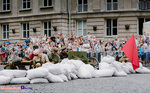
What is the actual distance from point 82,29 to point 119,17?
3968mm

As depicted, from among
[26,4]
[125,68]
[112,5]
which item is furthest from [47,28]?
[125,68]

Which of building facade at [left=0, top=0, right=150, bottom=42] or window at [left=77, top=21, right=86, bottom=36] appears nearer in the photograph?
building facade at [left=0, top=0, right=150, bottom=42]

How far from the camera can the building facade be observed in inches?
1256

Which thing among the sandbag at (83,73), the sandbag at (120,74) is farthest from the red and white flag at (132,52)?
the sandbag at (83,73)

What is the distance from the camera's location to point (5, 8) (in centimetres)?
3872

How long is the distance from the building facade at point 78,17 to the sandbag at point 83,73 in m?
19.4

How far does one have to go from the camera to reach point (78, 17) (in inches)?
1330

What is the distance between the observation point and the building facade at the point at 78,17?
3191 centimetres

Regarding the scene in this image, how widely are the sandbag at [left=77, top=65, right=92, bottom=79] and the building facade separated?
19.4 meters

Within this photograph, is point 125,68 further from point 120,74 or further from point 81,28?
point 81,28

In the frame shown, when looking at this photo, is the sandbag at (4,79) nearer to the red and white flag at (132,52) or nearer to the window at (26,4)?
the red and white flag at (132,52)

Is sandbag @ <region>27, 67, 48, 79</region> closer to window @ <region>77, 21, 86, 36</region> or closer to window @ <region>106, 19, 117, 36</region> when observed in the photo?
window @ <region>106, 19, 117, 36</region>

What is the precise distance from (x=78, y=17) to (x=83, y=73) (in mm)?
21331

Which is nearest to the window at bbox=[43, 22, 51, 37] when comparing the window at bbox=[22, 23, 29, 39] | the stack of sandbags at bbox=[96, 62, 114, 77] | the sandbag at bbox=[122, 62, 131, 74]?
the window at bbox=[22, 23, 29, 39]
